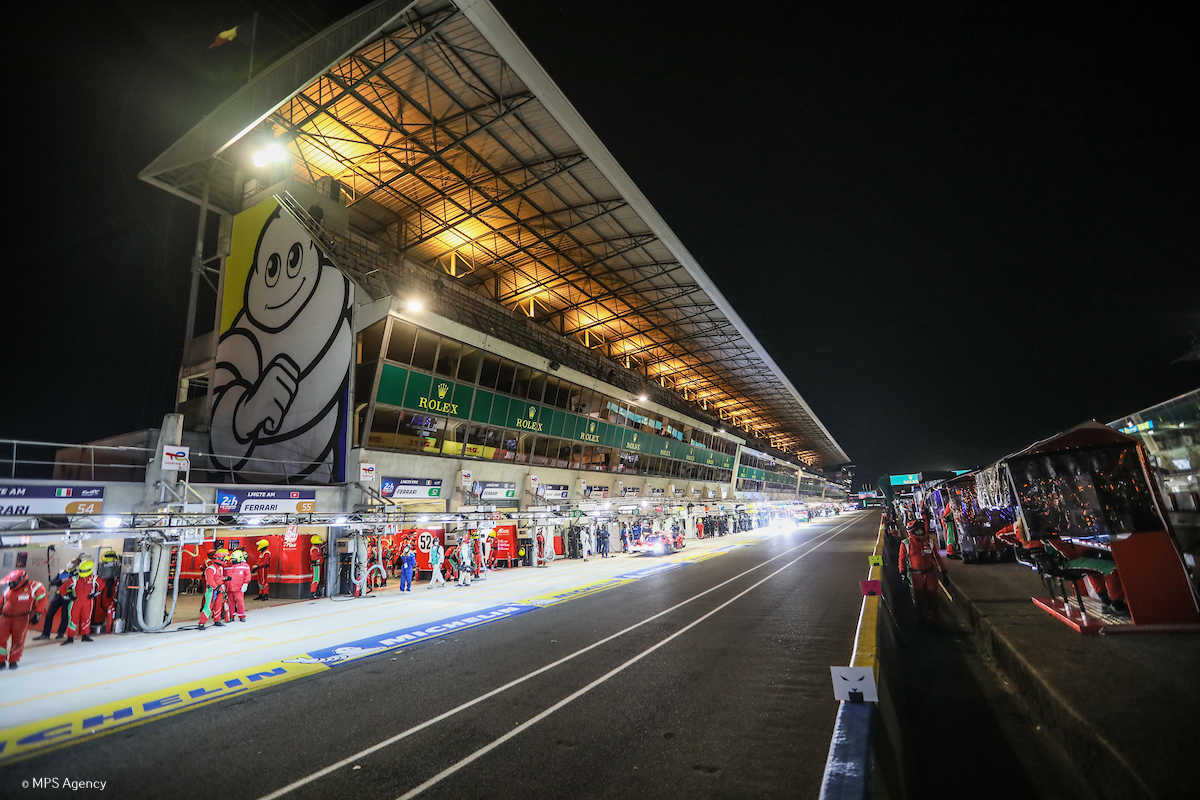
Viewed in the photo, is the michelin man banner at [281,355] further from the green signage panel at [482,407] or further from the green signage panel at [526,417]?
the green signage panel at [526,417]

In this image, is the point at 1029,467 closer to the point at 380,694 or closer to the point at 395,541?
the point at 380,694

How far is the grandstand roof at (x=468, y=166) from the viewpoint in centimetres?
1658

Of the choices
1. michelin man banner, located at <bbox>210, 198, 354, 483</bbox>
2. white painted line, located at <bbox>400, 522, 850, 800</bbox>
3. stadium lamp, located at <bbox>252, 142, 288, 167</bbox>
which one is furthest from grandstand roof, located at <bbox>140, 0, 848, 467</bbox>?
white painted line, located at <bbox>400, 522, 850, 800</bbox>

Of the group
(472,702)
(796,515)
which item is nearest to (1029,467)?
(472,702)

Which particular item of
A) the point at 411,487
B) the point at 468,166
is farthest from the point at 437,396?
the point at 468,166

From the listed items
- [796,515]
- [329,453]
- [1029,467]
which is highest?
[329,453]

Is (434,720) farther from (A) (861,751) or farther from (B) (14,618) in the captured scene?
(B) (14,618)

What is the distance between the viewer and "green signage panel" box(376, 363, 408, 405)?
20.2 m

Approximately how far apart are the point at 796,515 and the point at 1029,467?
69318 mm

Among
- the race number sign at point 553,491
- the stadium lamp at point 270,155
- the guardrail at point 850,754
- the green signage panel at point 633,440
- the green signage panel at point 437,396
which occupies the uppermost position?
the stadium lamp at point 270,155

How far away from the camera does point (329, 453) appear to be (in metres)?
20.7
